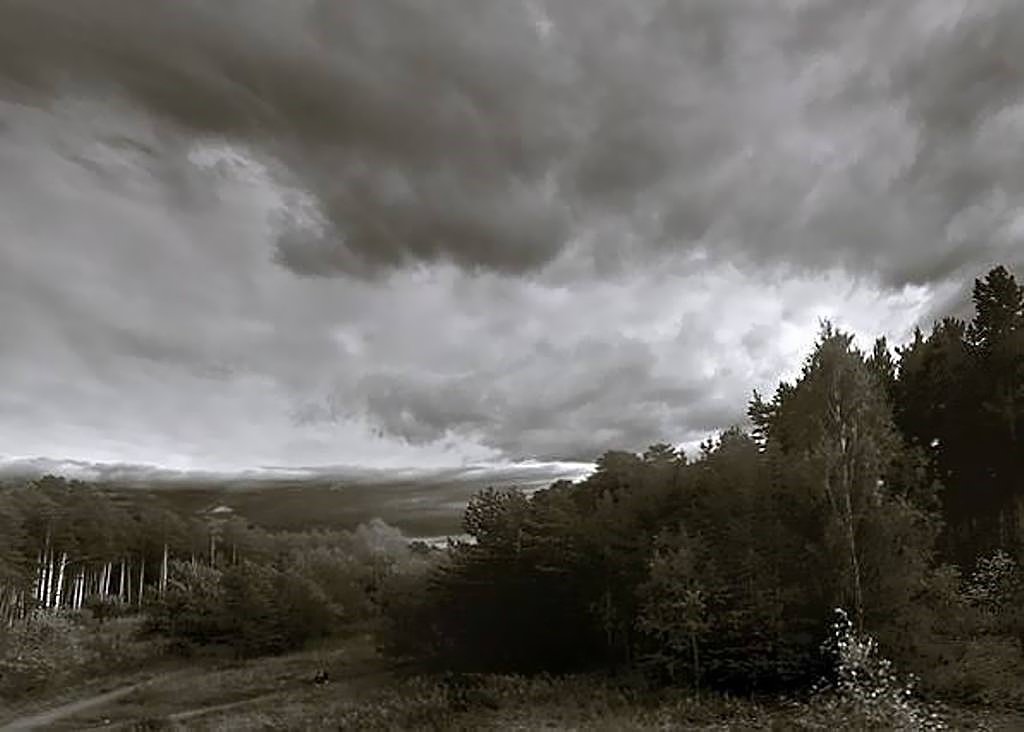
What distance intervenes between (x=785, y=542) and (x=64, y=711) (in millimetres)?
38141

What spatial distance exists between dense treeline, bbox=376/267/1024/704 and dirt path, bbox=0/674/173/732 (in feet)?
54.0

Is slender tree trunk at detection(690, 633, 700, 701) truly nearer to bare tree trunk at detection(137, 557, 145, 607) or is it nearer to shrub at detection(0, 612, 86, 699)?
shrub at detection(0, 612, 86, 699)

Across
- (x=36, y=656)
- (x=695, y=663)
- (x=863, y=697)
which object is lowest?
(x=36, y=656)

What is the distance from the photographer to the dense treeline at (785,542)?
3178cm

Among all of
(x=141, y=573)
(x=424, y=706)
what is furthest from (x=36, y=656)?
(x=141, y=573)

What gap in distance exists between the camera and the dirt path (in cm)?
4128

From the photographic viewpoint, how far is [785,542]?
33.7 meters

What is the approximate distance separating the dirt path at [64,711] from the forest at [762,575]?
18.5 ft

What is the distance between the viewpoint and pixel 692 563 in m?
34.0

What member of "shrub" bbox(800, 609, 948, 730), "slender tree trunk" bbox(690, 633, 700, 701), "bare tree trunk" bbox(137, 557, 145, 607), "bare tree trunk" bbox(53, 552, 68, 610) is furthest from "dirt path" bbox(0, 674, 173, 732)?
"bare tree trunk" bbox(137, 557, 145, 607)

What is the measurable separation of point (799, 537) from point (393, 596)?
104ft

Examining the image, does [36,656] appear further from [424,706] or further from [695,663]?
[695,663]

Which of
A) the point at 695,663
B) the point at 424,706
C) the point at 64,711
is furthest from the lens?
the point at 64,711

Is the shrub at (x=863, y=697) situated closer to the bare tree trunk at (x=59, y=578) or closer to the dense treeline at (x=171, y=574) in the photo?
the dense treeline at (x=171, y=574)
